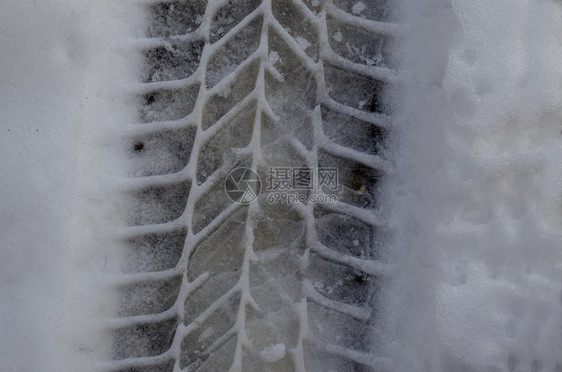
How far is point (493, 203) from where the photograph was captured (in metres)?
0.89

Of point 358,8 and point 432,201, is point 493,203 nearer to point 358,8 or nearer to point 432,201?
point 432,201

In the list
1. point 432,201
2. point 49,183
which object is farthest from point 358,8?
point 49,183

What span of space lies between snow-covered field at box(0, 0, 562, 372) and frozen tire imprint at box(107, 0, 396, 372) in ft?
0.15

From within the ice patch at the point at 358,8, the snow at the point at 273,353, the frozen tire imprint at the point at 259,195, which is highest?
the ice patch at the point at 358,8

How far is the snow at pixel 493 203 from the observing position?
2.89 ft

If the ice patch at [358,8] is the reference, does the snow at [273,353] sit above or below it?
below

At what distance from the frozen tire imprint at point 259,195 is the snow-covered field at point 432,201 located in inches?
1.8

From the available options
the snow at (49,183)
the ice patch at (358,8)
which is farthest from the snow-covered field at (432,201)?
the ice patch at (358,8)

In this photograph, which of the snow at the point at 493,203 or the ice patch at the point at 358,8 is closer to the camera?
the snow at the point at 493,203

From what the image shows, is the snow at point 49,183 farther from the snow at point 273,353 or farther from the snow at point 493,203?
the snow at point 493,203

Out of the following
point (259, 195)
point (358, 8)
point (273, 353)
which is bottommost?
point (273, 353)

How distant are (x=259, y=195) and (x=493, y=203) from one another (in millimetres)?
350

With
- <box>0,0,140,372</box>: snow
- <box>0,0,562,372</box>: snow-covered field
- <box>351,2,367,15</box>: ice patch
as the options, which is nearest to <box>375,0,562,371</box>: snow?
<box>0,0,562,372</box>: snow-covered field

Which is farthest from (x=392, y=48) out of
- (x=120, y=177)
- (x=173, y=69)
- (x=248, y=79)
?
(x=120, y=177)
